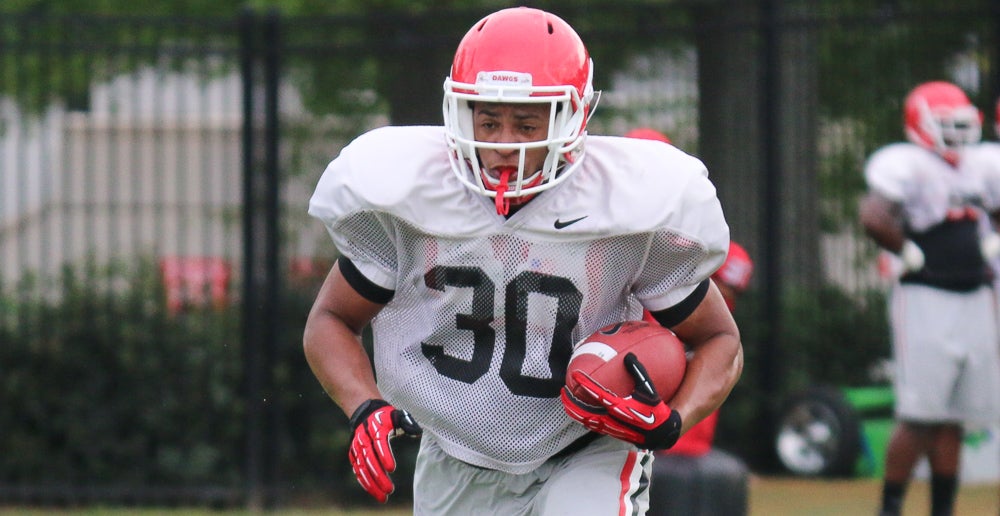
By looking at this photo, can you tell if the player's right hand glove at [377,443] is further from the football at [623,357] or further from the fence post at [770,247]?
the fence post at [770,247]

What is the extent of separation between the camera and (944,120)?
6664 mm

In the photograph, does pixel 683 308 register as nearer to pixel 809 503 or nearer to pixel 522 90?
pixel 522 90

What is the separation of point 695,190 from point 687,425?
0.51 metres

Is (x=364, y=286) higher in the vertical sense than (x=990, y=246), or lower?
higher

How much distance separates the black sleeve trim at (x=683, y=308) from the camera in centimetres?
341

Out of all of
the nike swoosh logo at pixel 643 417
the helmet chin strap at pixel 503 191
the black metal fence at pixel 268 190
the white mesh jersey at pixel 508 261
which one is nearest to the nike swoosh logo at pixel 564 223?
the white mesh jersey at pixel 508 261

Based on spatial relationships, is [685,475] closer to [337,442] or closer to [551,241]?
[551,241]

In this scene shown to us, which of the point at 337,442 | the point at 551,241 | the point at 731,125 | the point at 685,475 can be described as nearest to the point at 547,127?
the point at 551,241

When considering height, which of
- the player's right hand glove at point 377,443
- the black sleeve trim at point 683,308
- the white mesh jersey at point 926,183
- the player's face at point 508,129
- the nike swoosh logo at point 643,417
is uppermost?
the player's face at point 508,129

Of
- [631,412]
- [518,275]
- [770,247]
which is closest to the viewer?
[631,412]

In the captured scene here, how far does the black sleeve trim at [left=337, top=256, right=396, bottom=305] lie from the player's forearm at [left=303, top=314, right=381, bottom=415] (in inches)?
4.6

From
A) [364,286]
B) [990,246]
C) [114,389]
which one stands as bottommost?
[114,389]

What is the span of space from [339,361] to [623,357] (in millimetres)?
689

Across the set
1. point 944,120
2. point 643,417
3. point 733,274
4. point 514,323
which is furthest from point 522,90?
point 944,120
